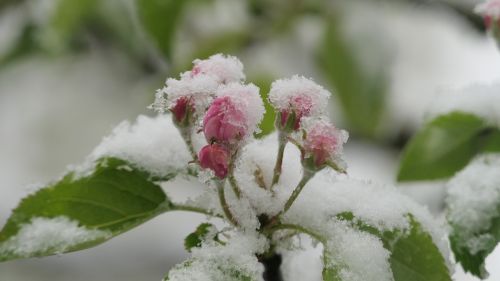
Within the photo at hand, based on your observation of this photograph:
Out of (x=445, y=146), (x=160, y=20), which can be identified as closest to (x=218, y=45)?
(x=160, y=20)

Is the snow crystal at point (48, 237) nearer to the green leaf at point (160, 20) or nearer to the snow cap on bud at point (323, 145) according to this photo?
the snow cap on bud at point (323, 145)

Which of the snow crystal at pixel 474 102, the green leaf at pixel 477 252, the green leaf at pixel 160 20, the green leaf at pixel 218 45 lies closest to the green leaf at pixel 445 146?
the snow crystal at pixel 474 102

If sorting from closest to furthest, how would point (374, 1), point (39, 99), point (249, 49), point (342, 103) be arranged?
point (342, 103) → point (374, 1) → point (249, 49) → point (39, 99)

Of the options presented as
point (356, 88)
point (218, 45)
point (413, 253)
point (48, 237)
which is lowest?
point (413, 253)

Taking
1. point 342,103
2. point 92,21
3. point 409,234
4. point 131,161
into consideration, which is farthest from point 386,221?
point 92,21

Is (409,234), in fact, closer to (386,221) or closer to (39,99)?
(386,221)

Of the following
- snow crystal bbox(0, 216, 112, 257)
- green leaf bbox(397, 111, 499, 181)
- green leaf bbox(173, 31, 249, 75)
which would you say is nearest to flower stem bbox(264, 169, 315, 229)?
snow crystal bbox(0, 216, 112, 257)

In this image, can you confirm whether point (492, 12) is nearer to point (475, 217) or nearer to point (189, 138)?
point (475, 217)
